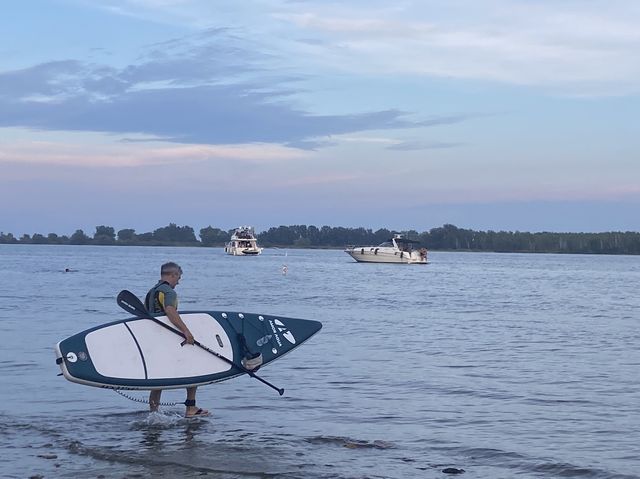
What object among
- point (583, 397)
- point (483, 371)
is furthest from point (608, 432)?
point (483, 371)

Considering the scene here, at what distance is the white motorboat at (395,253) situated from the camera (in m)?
94.1

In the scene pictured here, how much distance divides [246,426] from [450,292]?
1449 inches

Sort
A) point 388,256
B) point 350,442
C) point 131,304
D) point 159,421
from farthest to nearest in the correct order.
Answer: point 388,256 → point 159,421 → point 131,304 → point 350,442

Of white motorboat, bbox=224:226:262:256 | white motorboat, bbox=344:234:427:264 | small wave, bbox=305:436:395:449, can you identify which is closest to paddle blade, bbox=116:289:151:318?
small wave, bbox=305:436:395:449

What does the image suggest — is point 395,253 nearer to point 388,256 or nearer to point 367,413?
point 388,256

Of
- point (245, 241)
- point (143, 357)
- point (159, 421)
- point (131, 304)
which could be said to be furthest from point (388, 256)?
point (131, 304)

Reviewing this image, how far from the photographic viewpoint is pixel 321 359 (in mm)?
19328

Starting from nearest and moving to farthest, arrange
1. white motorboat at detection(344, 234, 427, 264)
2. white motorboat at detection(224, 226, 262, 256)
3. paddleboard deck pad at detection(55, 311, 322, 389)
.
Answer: paddleboard deck pad at detection(55, 311, 322, 389)
white motorboat at detection(344, 234, 427, 264)
white motorboat at detection(224, 226, 262, 256)

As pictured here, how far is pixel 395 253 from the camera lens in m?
93.9

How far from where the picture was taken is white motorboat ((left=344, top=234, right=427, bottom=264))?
94.1 m

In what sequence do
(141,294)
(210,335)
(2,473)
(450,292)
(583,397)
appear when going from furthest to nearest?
(450,292)
(141,294)
(583,397)
(210,335)
(2,473)

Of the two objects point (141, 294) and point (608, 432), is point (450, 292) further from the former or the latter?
point (608, 432)

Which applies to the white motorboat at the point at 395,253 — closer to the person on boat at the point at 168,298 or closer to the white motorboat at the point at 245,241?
the white motorboat at the point at 245,241

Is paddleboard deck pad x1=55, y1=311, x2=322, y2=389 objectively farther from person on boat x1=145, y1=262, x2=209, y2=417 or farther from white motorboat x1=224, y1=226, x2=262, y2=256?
white motorboat x1=224, y1=226, x2=262, y2=256
